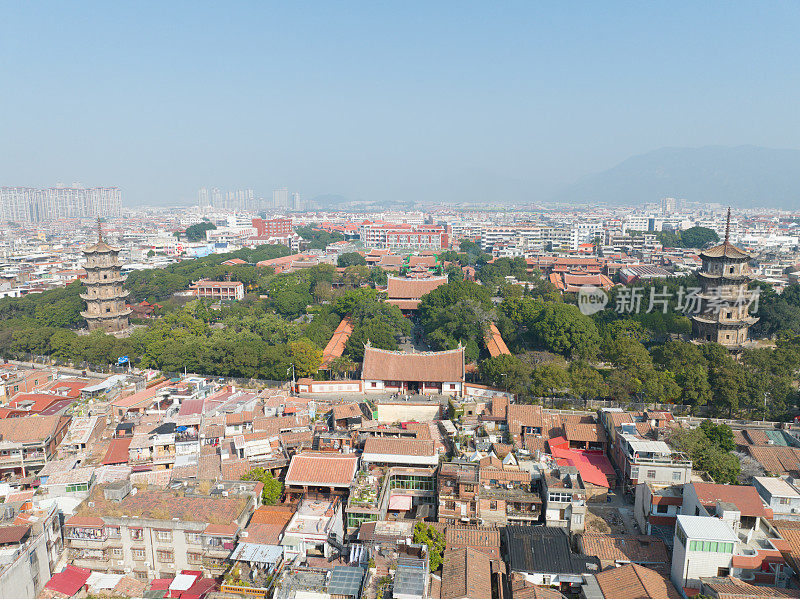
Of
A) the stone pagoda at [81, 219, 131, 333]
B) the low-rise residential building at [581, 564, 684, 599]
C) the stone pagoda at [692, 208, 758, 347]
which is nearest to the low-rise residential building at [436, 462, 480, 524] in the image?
the low-rise residential building at [581, 564, 684, 599]

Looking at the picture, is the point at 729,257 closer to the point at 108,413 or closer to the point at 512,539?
the point at 512,539

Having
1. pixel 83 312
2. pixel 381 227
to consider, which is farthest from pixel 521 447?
pixel 381 227

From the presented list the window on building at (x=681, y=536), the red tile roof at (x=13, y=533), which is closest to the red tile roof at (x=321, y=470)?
the red tile roof at (x=13, y=533)

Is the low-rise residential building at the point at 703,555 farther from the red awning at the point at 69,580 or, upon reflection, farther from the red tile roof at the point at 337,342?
the red tile roof at the point at 337,342

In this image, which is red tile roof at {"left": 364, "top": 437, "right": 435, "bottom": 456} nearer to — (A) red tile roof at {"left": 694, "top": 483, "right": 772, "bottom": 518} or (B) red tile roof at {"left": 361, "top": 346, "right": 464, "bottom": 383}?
(A) red tile roof at {"left": 694, "top": 483, "right": 772, "bottom": 518}

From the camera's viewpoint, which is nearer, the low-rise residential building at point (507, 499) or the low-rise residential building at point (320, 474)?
the low-rise residential building at point (507, 499)

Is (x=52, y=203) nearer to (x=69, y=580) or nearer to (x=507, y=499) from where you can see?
(x=69, y=580)
